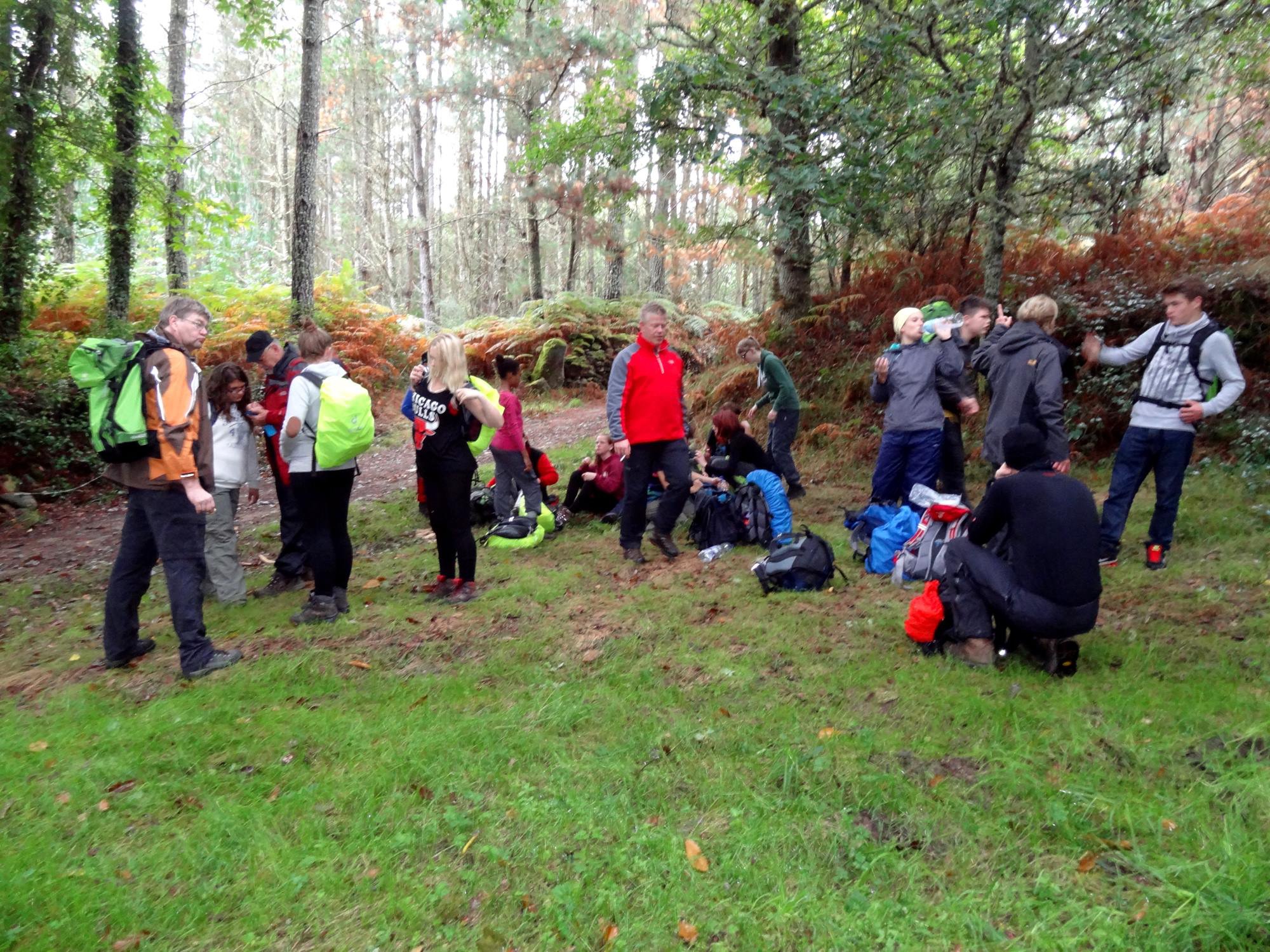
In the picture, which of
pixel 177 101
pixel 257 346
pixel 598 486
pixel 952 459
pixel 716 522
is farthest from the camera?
pixel 177 101

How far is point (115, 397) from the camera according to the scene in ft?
14.3

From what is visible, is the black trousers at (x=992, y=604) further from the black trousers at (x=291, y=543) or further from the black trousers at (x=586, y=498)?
the black trousers at (x=291, y=543)

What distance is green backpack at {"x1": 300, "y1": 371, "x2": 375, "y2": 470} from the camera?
5164 millimetres

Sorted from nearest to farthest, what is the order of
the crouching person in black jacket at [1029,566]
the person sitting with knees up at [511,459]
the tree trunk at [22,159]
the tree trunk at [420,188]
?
the crouching person in black jacket at [1029,566], the person sitting with knees up at [511,459], the tree trunk at [22,159], the tree trunk at [420,188]

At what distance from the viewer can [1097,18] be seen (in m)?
6.99

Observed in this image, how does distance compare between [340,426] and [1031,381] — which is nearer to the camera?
[340,426]

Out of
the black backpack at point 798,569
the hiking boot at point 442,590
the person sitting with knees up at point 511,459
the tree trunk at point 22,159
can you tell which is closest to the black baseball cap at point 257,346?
the person sitting with knees up at point 511,459

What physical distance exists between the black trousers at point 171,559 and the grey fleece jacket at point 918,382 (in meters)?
5.29

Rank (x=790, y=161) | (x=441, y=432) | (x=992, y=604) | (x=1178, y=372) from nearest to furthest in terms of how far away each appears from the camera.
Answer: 1. (x=992, y=604)
2. (x=1178, y=372)
3. (x=441, y=432)
4. (x=790, y=161)

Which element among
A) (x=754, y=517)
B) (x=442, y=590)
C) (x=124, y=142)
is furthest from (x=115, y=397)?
(x=124, y=142)

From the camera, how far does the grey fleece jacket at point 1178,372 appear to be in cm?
528

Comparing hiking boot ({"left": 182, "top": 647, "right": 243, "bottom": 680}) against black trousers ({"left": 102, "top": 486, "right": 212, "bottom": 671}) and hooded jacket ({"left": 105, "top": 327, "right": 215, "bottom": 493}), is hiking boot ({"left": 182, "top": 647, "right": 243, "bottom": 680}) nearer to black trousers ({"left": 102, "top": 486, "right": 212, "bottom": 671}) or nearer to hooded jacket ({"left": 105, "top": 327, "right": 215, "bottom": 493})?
black trousers ({"left": 102, "top": 486, "right": 212, "bottom": 671})

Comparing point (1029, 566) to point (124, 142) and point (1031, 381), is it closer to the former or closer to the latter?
point (1031, 381)

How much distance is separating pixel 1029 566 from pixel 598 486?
4.95 m
